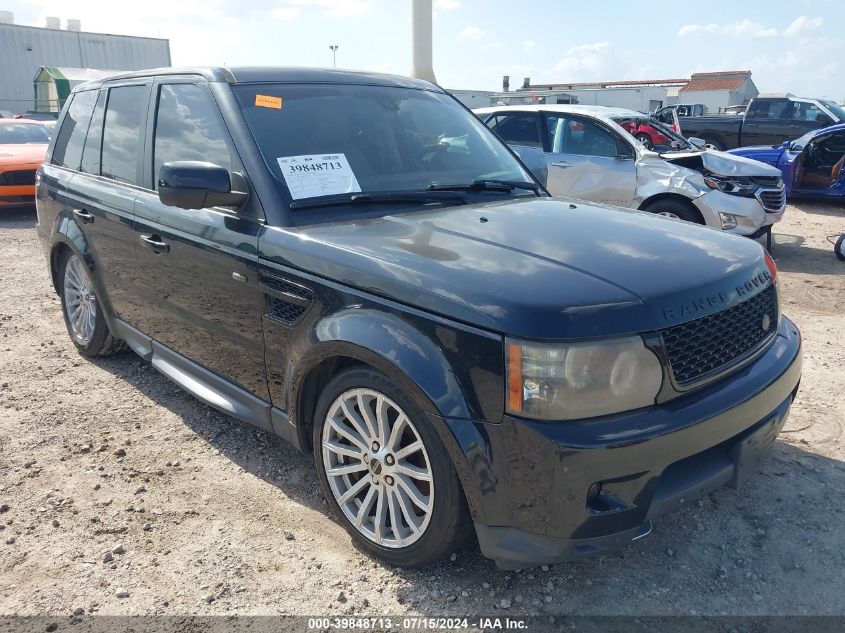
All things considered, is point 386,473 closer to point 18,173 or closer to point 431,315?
point 431,315

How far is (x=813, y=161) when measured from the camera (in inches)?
444

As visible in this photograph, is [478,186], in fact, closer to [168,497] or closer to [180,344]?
[180,344]

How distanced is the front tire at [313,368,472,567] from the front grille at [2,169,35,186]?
10156 mm

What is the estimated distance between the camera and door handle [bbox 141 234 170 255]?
339 centimetres

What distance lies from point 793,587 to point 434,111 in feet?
9.03

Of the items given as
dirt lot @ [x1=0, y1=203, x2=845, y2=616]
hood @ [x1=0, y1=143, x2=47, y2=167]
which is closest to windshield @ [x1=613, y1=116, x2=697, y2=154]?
dirt lot @ [x1=0, y1=203, x2=845, y2=616]

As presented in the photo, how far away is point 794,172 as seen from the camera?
1097cm

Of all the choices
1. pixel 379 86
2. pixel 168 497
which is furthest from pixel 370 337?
pixel 379 86

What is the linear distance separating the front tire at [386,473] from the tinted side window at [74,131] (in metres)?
2.98

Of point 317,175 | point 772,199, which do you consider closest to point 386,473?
point 317,175

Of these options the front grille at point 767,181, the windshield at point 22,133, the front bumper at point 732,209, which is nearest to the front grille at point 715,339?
the front bumper at point 732,209

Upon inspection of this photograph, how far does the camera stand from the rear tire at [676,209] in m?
7.45

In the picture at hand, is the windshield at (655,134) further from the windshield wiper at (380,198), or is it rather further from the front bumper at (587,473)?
the front bumper at (587,473)

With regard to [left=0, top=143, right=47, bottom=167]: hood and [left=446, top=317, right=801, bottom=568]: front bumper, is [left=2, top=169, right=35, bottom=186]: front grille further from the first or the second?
[left=446, top=317, right=801, bottom=568]: front bumper
